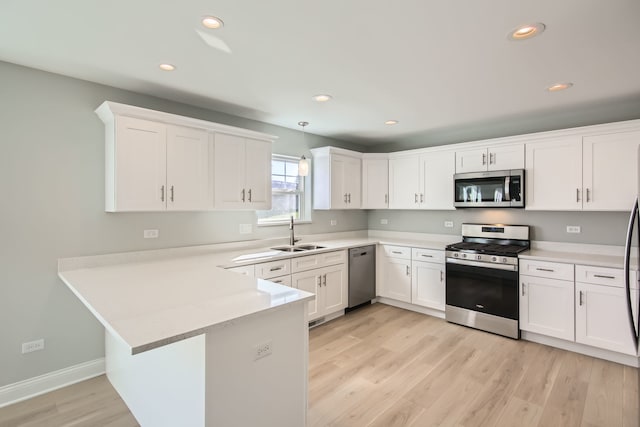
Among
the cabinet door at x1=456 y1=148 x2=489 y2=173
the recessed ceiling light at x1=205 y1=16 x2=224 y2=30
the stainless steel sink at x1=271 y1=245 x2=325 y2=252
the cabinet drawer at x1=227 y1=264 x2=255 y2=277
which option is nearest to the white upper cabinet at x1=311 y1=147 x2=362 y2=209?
the stainless steel sink at x1=271 y1=245 x2=325 y2=252

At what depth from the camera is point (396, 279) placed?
4500 millimetres

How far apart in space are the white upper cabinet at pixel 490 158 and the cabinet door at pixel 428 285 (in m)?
1.33

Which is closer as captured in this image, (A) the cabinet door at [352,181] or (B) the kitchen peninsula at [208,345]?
(B) the kitchen peninsula at [208,345]

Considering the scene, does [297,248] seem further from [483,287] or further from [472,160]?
[472,160]

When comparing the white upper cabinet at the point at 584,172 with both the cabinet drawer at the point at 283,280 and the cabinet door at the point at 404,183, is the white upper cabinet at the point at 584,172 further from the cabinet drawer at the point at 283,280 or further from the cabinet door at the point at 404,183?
the cabinet drawer at the point at 283,280

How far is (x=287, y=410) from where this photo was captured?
5.64 feet

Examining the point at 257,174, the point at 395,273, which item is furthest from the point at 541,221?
the point at 257,174

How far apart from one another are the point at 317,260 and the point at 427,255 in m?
1.50

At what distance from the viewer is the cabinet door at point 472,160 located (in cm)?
399

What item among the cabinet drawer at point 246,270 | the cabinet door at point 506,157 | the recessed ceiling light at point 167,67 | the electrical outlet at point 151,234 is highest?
the recessed ceiling light at point 167,67

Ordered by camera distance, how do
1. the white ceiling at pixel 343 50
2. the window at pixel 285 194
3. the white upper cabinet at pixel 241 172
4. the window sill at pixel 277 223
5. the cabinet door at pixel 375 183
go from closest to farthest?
the white ceiling at pixel 343 50, the white upper cabinet at pixel 241 172, the window sill at pixel 277 223, the window at pixel 285 194, the cabinet door at pixel 375 183

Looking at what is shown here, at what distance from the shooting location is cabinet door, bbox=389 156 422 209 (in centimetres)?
464

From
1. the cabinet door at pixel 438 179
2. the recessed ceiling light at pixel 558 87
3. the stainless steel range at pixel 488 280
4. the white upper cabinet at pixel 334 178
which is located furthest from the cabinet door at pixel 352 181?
the recessed ceiling light at pixel 558 87

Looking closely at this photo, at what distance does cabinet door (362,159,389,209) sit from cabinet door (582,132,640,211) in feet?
7.77
